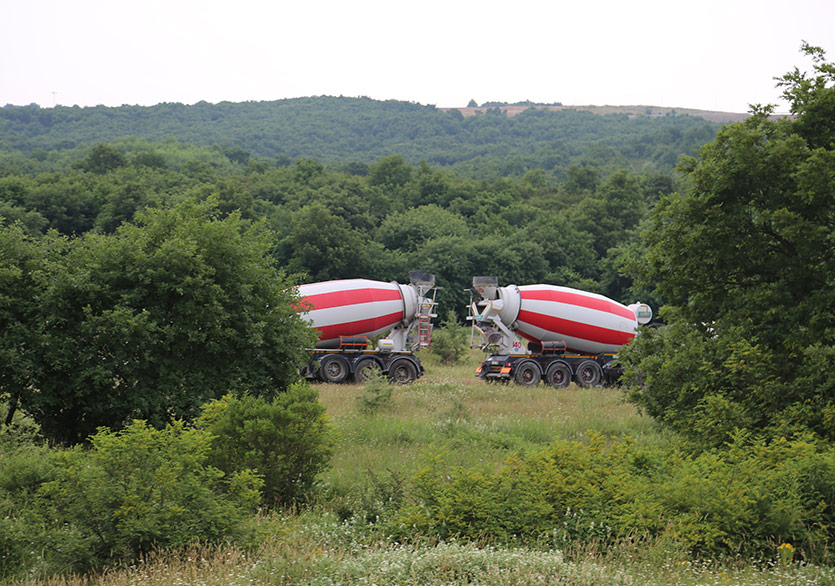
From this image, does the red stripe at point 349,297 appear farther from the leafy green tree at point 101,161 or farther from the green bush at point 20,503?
the leafy green tree at point 101,161

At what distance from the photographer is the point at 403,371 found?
1067 inches

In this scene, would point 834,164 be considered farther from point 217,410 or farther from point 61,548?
point 61,548

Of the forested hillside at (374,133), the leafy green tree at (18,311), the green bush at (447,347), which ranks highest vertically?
the forested hillside at (374,133)

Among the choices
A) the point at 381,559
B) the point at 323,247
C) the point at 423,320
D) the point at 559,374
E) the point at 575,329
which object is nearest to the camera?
the point at 381,559

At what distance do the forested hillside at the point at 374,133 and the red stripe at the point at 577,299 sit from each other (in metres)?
83.4

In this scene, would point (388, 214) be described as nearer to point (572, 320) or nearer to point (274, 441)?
point (572, 320)

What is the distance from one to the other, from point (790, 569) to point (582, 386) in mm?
19928

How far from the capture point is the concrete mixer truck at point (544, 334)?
27.3 m

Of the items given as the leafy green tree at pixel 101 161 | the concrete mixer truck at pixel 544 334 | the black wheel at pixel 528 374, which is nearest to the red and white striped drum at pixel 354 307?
the concrete mixer truck at pixel 544 334

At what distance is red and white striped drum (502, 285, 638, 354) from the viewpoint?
2744 centimetres

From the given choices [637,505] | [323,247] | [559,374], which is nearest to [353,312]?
[559,374]

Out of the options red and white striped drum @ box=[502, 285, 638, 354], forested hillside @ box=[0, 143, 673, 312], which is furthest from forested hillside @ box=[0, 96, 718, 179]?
red and white striped drum @ box=[502, 285, 638, 354]

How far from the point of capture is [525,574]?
6605 mm

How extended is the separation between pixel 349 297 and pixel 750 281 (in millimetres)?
15007
